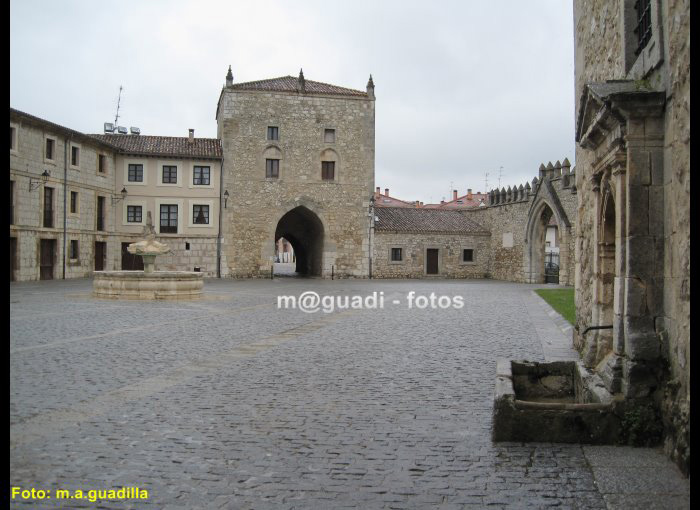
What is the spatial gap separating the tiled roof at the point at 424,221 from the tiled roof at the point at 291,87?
774 cm

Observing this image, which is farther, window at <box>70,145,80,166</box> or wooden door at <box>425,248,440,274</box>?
wooden door at <box>425,248,440,274</box>

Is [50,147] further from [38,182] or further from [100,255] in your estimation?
[100,255]

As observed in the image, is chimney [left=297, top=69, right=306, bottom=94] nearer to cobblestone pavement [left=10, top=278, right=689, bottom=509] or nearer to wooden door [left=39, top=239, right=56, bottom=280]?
wooden door [left=39, top=239, right=56, bottom=280]

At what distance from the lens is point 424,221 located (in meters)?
39.9

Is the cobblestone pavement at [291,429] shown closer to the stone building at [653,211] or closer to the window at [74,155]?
the stone building at [653,211]

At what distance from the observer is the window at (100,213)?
33.8m

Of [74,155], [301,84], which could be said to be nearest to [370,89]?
[301,84]

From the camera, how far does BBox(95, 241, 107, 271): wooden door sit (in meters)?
33.6

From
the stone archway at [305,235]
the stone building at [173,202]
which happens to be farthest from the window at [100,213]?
the stone archway at [305,235]

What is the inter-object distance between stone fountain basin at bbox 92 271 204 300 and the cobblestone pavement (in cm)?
774

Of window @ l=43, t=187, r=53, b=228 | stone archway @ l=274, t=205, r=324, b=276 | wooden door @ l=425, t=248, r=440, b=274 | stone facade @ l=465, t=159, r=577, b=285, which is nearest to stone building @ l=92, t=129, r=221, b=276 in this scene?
stone archway @ l=274, t=205, r=324, b=276

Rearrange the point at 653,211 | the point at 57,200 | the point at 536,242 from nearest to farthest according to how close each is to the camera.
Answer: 1. the point at 653,211
2. the point at 57,200
3. the point at 536,242

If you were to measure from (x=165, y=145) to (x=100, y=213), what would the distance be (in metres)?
5.68

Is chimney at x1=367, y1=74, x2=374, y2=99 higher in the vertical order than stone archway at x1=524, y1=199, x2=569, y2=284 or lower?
higher
